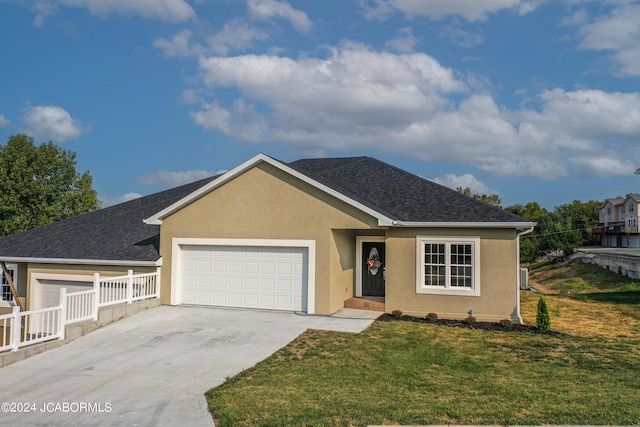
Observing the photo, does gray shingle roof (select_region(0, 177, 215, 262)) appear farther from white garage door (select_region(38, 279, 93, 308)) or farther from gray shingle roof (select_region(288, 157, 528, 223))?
gray shingle roof (select_region(288, 157, 528, 223))

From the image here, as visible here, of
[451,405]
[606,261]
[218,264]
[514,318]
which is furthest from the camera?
[606,261]

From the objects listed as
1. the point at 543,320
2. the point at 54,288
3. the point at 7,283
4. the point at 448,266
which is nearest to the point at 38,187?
the point at 7,283

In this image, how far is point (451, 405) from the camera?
718 centimetres

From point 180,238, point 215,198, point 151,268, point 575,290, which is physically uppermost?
point 215,198

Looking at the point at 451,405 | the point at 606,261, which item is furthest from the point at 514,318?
the point at 606,261

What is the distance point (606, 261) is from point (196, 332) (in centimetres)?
3851

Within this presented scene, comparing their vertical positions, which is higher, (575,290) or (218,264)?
(218,264)

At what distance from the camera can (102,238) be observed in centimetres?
1891

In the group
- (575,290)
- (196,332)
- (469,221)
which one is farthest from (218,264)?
(575,290)

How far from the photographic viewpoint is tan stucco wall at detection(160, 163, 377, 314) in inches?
590

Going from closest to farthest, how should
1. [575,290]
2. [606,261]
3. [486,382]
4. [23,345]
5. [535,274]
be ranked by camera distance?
[486,382]
[23,345]
[575,290]
[606,261]
[535,274]

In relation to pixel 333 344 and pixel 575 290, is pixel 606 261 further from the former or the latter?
pixel 333 344

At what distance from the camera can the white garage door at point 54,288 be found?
17781 millimetres

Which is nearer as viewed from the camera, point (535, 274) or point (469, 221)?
point (469, 221)
